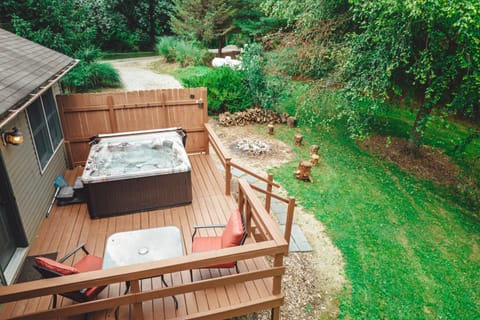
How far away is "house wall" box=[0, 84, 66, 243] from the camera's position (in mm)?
4214

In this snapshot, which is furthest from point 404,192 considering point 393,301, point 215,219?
point 215,219

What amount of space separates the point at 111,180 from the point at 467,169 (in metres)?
9.00

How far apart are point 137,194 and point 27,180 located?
5.17 ft

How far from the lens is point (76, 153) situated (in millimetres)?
6914

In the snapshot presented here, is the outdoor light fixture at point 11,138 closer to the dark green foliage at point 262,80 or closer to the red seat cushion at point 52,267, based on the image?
the red seat cushion at point 52,267

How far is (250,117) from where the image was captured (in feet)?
36.8

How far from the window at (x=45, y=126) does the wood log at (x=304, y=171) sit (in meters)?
5.27

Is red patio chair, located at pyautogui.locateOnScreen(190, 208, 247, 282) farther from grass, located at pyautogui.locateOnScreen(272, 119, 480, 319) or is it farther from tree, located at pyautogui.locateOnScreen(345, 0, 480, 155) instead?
tree, located at pyautogui.locateOnScreen(345, 0, 480, 155)

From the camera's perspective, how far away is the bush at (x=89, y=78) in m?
12.9

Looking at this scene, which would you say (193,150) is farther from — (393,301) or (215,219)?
(393,301)

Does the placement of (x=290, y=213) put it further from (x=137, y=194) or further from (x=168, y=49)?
(x=168, y=49)

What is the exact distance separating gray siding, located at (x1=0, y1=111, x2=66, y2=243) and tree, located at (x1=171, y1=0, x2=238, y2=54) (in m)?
17.2

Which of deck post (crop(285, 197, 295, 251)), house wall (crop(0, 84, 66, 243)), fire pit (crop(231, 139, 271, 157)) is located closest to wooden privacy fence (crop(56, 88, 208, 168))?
house wall (crop(0, 84, 66, 243))

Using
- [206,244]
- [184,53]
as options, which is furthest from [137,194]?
[184,53]
